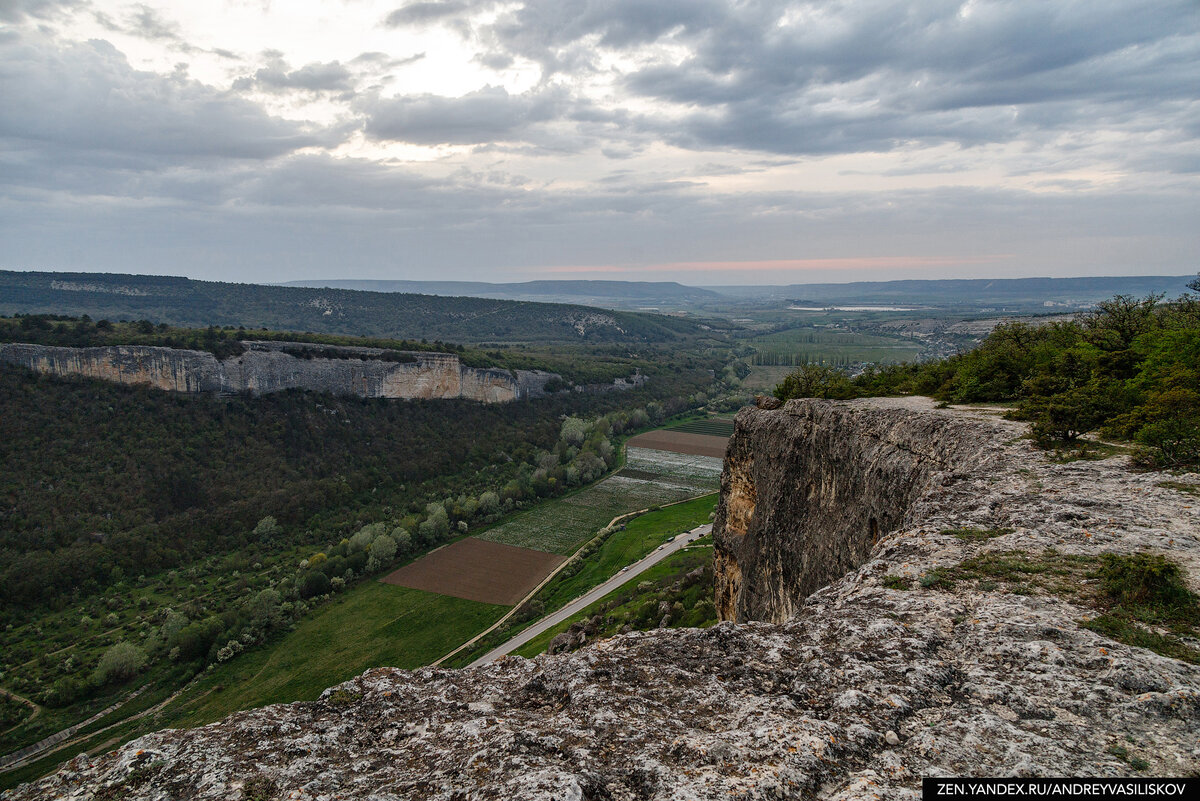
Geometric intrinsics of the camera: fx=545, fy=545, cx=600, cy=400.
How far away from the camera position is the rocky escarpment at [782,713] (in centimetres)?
434

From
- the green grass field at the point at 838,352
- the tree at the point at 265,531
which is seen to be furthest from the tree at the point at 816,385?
the green grass field at the point at 838,352

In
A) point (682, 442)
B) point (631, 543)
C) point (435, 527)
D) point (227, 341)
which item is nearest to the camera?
point (631, 543)

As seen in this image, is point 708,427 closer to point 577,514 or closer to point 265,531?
point 577,514

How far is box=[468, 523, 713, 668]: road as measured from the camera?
38500 millimetres

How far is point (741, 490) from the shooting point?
952 inches

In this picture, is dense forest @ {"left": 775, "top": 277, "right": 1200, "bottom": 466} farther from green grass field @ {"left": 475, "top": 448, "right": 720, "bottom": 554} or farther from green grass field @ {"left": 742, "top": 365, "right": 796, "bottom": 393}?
green grass field @ {"left": 742, "top": 365, "right": 796, "bottom": 393}

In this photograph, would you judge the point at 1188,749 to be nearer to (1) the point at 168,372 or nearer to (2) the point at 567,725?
(2) the point at 567,725

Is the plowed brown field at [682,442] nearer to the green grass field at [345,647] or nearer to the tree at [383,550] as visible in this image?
the tree at [383,550]

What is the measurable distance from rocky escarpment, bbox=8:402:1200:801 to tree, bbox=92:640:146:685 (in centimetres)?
4303

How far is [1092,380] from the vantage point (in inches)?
545

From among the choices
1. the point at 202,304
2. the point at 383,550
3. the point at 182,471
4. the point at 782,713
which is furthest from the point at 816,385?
the point at 202,304

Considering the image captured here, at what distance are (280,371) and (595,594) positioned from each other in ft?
186

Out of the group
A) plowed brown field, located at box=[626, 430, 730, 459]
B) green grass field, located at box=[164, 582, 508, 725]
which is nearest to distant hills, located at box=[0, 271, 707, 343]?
plowed brown field, located at box=[626, 430, 730, 459]

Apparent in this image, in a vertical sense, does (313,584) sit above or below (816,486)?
below
